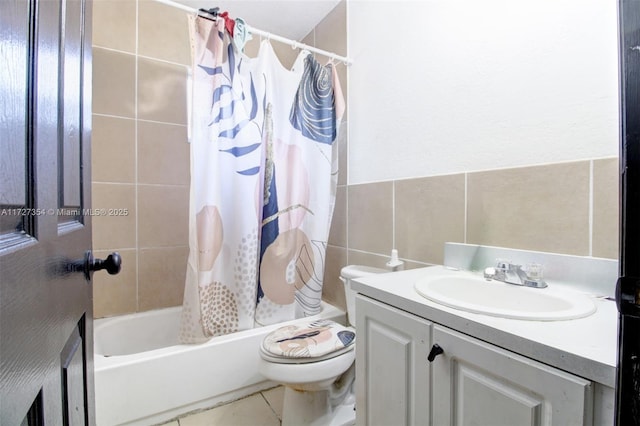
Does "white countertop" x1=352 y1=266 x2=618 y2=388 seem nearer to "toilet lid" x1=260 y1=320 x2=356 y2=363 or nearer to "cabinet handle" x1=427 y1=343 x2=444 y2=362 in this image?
"cabinet handle" x1=427 y1=343 x2=444 y2=362

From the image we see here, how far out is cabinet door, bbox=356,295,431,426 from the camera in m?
0.72

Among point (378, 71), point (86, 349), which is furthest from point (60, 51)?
point (378, 71)

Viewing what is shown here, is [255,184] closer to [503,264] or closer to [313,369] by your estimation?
[313,369]

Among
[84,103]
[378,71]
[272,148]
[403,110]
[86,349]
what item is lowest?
[86,349]

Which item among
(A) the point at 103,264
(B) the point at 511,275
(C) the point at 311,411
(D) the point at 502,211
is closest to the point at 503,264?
(B) the point at 511,275

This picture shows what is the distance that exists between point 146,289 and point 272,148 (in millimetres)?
1175

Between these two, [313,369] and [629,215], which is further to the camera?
[313,369]

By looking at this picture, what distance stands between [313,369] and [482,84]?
1275 mm

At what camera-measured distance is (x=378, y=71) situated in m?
1.56

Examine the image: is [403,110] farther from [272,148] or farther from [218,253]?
[218,253]

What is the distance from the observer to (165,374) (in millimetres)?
1270

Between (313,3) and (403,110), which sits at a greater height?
(313,3)

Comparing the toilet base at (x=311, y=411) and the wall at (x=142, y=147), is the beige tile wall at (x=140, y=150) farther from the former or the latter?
the toilet base at (x=311, y=411)

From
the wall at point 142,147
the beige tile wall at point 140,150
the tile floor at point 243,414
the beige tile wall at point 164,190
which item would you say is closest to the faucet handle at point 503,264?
the beige tile wall at point 164,190
